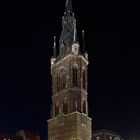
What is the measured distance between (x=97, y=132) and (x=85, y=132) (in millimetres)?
14180

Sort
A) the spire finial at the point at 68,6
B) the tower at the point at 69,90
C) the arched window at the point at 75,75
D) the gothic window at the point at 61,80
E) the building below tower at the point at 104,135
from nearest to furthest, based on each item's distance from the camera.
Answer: the tower at the point at 69,90
the arched window at the point at 75,75
the gothic window at the point at 61,80
the spire finial at the point at 68,6
the building below tower at the point at 104,135

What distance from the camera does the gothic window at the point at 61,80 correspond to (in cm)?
8525

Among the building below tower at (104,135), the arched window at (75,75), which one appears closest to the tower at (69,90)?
the arched window at (75,75)

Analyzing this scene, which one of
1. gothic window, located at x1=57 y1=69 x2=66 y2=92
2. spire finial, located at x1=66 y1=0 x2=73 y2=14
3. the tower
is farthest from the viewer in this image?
spire finial, located at x1=66 y1=0 x2=73 y2=14

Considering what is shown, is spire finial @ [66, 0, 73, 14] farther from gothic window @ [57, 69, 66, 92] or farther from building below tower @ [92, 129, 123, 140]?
building below tower @ [92, 129, 123, 140]

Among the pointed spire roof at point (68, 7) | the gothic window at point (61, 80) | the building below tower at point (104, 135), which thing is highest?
the pointed spire roof at point (68, 7)

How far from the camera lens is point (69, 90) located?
3253 inches

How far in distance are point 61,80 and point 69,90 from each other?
13.0 feet

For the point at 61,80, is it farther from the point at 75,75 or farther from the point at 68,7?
the point at 68,7

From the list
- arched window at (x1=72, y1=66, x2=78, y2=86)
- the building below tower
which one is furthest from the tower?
the building below tower

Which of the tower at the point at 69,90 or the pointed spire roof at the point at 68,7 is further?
the pointed spire roof at the point at 68,7

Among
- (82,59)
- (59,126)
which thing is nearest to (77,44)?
(82,59)

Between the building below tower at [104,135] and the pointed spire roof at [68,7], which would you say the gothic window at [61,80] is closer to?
the pointed spire roof at [68,7]

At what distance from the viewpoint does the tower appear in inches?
3169
